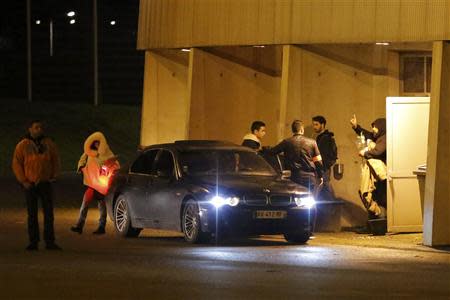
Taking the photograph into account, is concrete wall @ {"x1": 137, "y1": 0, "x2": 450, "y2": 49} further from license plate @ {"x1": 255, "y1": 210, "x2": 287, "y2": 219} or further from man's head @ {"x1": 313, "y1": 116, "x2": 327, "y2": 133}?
license plate @ {"x1": 255, "y1": 210, "x2": 287, "y2": 219}

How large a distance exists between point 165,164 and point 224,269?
204 inches

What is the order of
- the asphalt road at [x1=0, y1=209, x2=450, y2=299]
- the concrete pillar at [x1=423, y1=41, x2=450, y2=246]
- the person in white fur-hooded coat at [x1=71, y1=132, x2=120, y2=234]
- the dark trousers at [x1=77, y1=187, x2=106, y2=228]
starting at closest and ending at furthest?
1. the asphalt road at [x1=0, y1=209, x2=450, y2=299]
2. the concrete pillar at [x1=423, y1=41, x2=450, y2=246]
3. the dark trousers at [x1=77, y1=187, x2=106, y2=228]
4. the person in white fur-hooded coat at [x1=71, y1=132, x2=120, y2=234]

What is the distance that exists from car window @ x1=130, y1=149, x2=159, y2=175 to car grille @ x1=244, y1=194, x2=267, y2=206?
238 cm

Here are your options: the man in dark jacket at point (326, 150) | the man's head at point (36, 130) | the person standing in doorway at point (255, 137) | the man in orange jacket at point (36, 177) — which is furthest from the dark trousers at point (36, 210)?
the man in dark jacket at point (326, 150)

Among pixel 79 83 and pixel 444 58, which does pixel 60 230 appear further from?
pixel 79 83

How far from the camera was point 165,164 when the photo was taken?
21.1 meters

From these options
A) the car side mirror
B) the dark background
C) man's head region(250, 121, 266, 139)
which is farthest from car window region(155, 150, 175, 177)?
the dark background

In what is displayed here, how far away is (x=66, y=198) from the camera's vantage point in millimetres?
32000

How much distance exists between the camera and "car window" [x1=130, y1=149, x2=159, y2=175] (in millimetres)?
21594

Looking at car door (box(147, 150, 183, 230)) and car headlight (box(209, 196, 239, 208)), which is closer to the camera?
car headlight (box(209, 196, 239, 208))

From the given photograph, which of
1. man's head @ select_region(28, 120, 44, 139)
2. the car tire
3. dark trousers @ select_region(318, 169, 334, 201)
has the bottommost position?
the car tire

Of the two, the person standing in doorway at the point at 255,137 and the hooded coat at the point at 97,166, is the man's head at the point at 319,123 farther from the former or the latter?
the hooded coat at the point at 97,166

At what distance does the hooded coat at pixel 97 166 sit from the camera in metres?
22.3

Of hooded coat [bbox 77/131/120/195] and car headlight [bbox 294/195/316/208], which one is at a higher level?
hooded coat [bbox 77/131/120/195]
